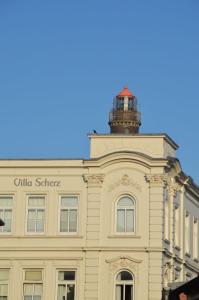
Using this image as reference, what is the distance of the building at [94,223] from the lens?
53.5 m

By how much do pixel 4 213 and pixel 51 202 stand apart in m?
2.88

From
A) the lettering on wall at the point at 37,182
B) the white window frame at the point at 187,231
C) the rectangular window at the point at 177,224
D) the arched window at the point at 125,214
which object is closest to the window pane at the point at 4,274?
the lettering on wall at the point at 37,182

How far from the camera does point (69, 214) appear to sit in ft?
181

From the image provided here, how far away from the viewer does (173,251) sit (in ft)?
185

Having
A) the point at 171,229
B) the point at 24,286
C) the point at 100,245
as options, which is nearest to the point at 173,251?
the point at 171,229

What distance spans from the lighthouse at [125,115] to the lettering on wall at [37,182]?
24.9 feet

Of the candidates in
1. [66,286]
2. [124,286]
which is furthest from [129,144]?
[66,286]

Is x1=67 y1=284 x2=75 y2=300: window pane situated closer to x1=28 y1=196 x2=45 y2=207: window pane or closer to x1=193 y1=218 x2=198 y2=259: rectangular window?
x1=28 y1=196 x2=45 y2=207: window pane

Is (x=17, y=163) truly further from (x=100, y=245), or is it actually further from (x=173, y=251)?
(x=173, y=251)

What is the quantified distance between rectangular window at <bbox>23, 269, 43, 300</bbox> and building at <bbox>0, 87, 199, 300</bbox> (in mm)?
56

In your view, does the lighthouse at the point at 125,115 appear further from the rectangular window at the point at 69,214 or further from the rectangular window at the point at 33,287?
the rectangular window at the point at 33,287

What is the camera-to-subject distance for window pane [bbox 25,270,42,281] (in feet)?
179

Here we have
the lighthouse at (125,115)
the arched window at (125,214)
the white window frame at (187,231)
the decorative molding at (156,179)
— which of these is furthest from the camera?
the lighthouse at (125,115)

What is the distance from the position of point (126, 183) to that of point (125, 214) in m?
1.73
